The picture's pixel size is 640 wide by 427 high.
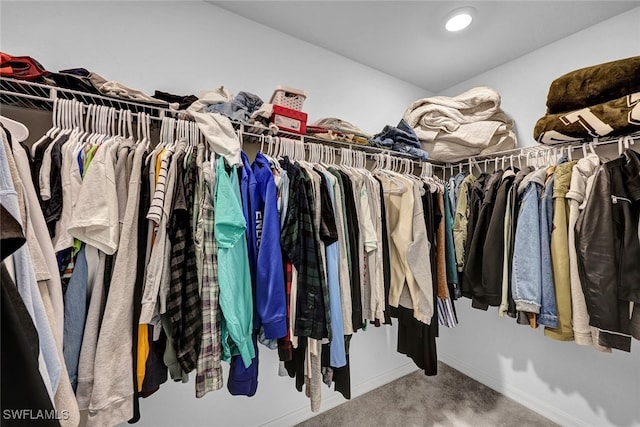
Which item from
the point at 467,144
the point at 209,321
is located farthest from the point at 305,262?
the point at 467,144

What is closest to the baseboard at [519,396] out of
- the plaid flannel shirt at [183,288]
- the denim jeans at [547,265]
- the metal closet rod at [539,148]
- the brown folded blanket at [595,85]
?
the denim jeans at [547,265]

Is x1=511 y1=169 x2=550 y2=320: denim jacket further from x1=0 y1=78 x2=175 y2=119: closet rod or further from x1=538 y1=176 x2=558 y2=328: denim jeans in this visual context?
x1=0 y1=78 x2=175 y2=119: closet rod

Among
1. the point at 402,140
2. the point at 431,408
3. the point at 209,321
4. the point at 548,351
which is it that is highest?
the point at 402,140

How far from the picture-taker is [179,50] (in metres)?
1.45

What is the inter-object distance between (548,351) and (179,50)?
3054 mm

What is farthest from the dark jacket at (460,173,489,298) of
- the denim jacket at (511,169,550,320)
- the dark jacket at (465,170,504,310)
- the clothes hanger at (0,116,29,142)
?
the clothes hanger at (0,116,29,142)

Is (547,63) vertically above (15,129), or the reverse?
(547,63)

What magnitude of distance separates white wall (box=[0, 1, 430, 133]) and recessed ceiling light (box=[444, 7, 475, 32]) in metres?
0.67

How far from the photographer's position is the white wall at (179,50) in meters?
1.17

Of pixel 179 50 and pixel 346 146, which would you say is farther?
pixel 346 146

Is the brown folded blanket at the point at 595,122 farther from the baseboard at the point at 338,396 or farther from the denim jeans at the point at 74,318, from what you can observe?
the denim jeans at the point at 74,318

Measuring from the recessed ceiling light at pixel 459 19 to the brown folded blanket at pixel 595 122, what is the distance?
775 mm

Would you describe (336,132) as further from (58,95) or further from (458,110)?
(58,95)

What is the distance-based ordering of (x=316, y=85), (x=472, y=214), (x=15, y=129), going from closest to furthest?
(x=15, y=129), (x=472, y=214), (x=316, y=85)
